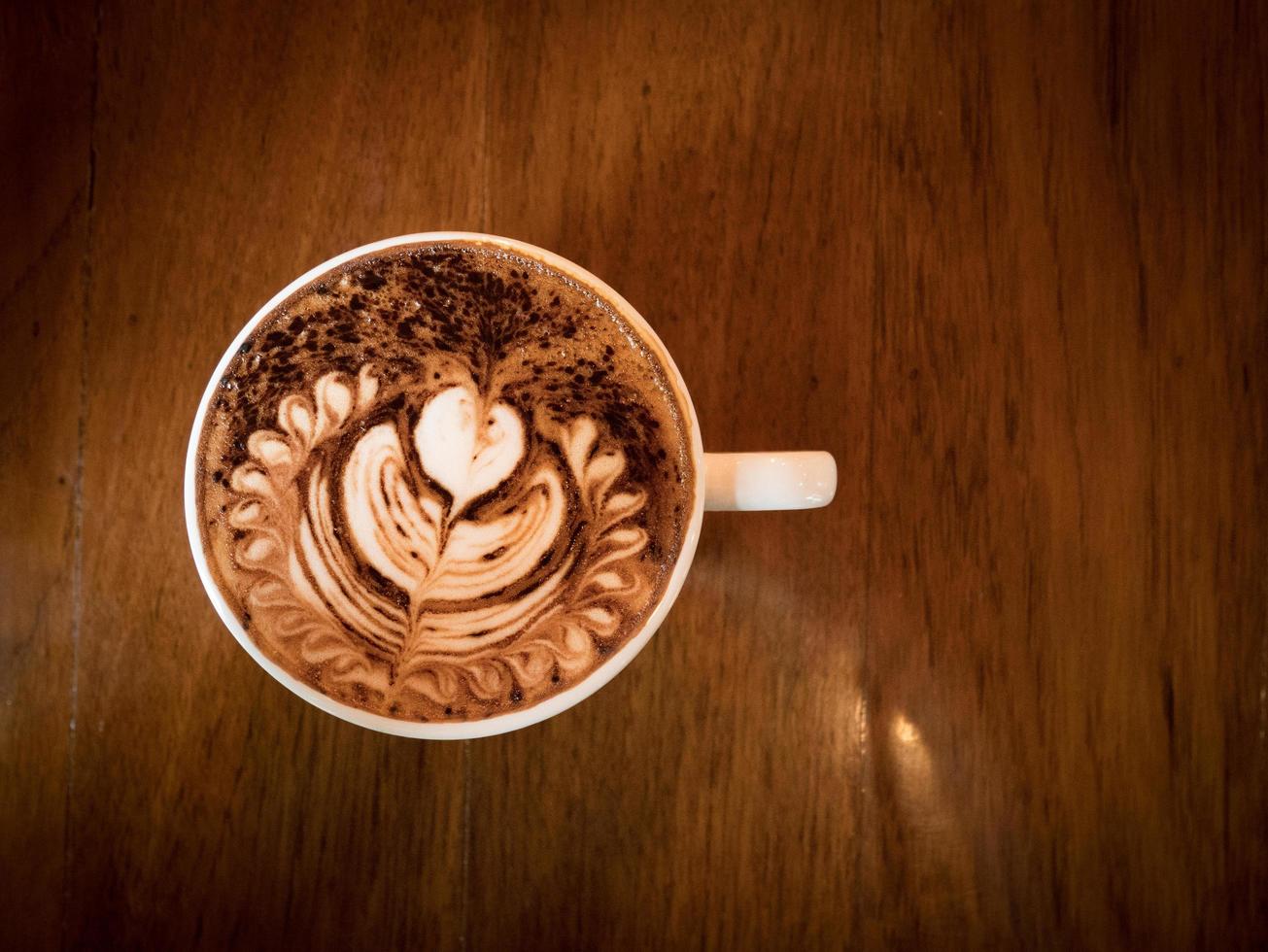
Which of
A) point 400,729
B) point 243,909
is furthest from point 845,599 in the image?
point 243,909

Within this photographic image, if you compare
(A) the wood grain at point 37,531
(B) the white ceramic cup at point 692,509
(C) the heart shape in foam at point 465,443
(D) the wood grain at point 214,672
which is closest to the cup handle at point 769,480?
(B) the white ceramic cup at point 692,509

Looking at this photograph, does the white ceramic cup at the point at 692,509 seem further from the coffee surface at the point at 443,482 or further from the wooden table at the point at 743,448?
the wooden table at the point at 743,448

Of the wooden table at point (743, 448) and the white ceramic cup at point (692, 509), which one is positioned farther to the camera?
the wooden table at point (743, 448)

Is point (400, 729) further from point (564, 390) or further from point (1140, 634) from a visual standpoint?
point (1140, 634)

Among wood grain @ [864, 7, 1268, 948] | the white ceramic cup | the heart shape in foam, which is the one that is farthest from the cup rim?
wood grain @ [864, 7, 1268, 948]

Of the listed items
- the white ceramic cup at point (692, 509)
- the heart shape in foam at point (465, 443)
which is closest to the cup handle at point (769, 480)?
the white ceramic cup at point (692, 509)

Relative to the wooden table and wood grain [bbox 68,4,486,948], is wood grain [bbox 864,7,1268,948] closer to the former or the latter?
the wooden table
